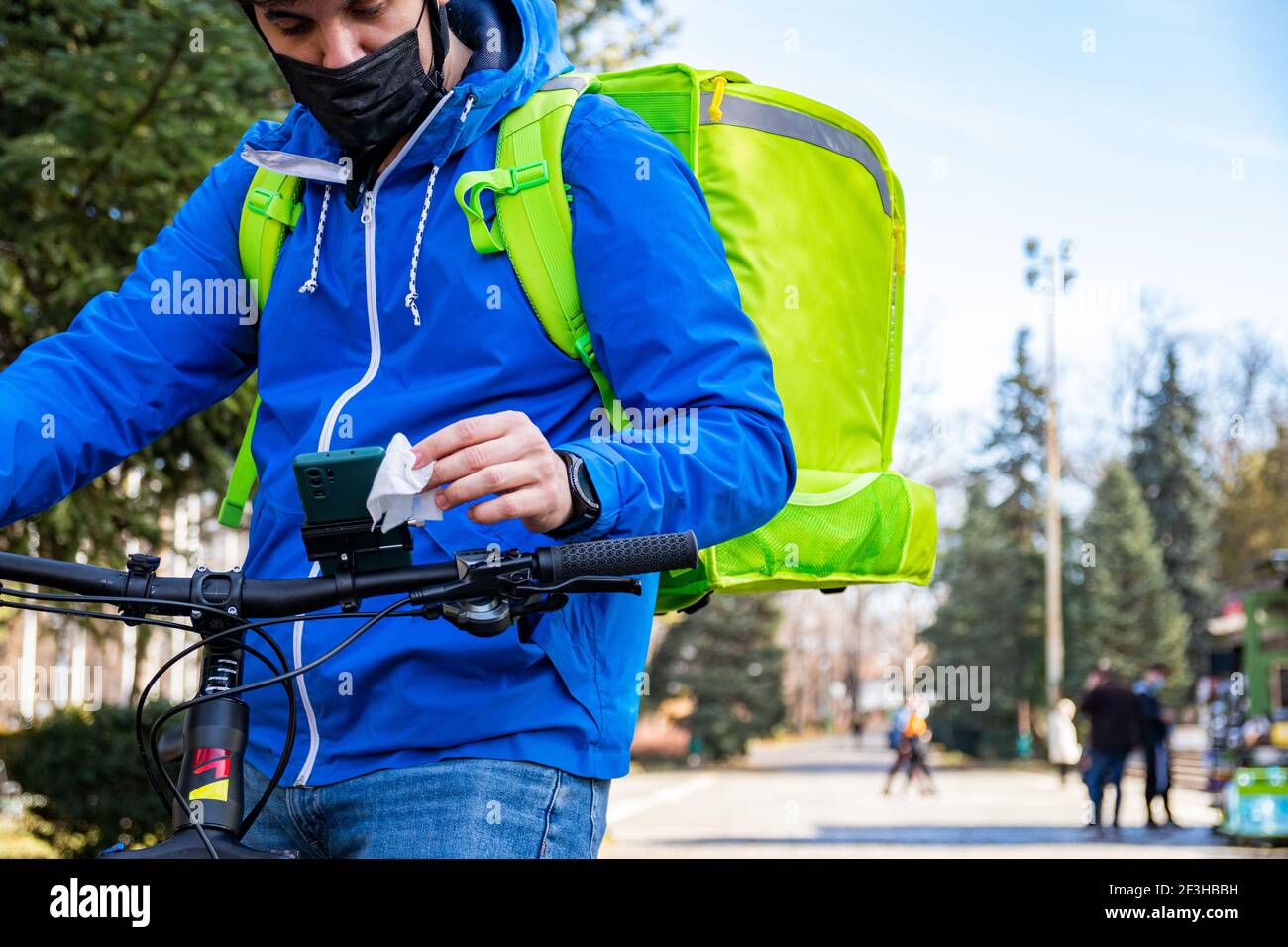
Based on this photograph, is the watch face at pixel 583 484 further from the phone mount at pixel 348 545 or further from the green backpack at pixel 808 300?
the green backpack at pixel 808 300

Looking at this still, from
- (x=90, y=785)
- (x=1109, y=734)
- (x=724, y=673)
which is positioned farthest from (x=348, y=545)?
(x=724, y=673)

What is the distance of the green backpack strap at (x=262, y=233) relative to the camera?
88.0 inches

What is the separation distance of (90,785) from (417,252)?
11.4m

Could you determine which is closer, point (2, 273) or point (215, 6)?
point (2, 273)

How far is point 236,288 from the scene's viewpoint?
7.67 ft

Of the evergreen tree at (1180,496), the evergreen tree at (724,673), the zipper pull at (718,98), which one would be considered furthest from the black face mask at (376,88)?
the evergreen tree at (1180,496)

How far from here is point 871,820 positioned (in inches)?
823

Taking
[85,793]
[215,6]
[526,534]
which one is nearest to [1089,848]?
[85,793]

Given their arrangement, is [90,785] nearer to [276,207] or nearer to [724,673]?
[276,207]

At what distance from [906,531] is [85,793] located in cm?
1114

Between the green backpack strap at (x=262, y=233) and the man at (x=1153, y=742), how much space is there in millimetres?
18889

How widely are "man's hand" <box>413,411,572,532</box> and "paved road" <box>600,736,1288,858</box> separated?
7117 mm
